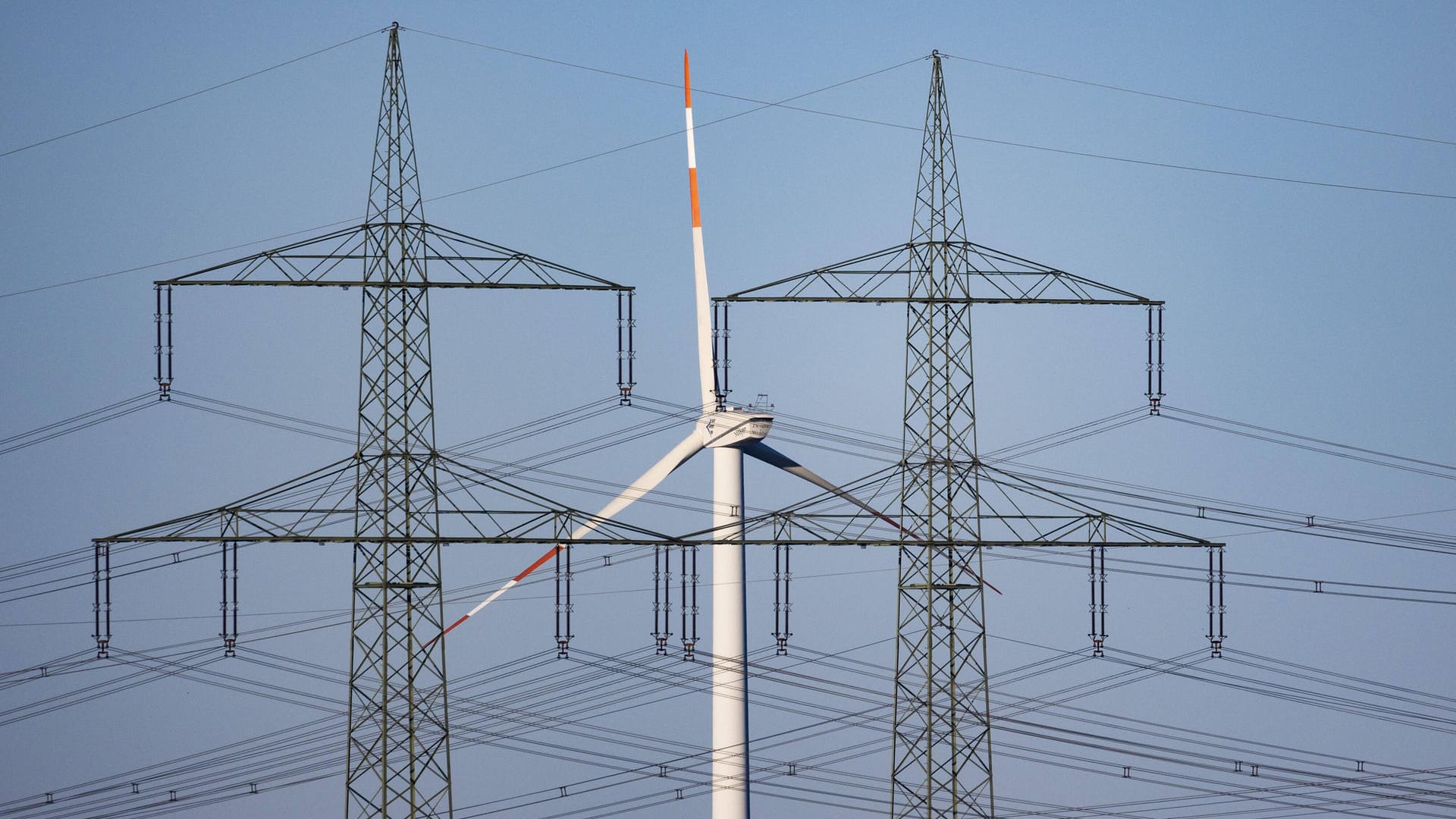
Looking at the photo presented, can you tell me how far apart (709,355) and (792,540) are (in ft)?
60.5

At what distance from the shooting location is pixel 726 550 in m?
72.5

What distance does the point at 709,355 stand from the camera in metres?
72.8

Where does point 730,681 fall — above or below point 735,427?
below

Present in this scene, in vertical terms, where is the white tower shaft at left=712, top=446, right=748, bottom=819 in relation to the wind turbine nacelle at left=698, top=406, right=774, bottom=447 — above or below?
below

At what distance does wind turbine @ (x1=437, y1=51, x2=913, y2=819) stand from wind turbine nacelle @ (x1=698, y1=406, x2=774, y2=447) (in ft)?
0.09

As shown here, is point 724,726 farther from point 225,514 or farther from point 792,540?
point 225,514

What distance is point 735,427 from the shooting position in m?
69.6

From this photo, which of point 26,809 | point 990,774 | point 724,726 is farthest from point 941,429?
point 26,809

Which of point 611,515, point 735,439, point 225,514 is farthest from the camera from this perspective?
point 735,439

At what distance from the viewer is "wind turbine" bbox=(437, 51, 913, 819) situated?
7006cm

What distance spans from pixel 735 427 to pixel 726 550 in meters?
5.29

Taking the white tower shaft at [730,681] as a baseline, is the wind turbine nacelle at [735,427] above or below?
above

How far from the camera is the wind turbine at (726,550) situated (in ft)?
230

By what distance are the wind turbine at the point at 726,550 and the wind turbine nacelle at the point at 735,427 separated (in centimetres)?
3
